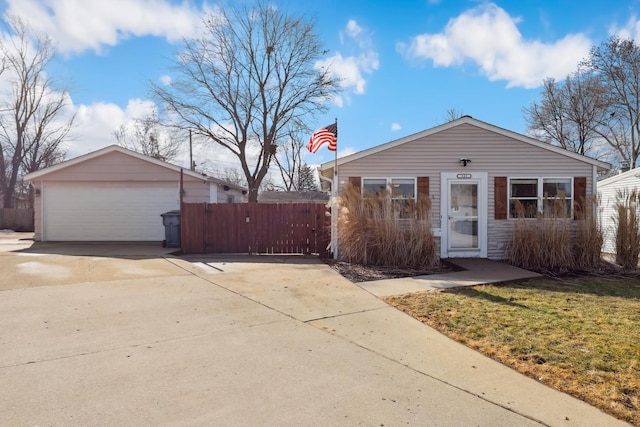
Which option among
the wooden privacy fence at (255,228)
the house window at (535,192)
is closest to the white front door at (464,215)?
the house window at (535,192)

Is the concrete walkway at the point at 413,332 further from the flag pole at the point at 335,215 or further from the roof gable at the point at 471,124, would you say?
the roof gable at the point at 471,124

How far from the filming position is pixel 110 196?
13.8 metres

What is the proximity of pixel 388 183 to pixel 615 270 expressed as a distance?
530 cm

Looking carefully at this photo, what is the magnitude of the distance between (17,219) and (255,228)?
19.6 meters

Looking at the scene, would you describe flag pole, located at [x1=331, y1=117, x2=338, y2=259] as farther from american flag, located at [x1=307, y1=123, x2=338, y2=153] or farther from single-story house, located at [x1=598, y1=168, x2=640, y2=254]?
single-story house, located at [x1=598, y1=168, x2=640, y2=254]

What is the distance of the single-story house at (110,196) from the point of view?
13.6m

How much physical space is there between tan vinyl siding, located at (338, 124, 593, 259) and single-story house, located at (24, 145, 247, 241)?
22.1 ft

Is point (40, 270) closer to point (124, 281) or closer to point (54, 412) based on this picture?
point (124, 281)

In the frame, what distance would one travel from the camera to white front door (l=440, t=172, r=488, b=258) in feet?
32.8

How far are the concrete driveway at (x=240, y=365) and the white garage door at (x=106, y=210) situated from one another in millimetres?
7684

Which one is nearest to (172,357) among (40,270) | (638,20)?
(40,270)

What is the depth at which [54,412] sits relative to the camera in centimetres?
258

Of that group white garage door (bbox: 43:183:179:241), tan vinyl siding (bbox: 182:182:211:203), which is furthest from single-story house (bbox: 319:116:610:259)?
white garage door (bbox: 43:183:179:241)

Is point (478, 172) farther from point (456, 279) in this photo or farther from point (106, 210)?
point (106, 210)
